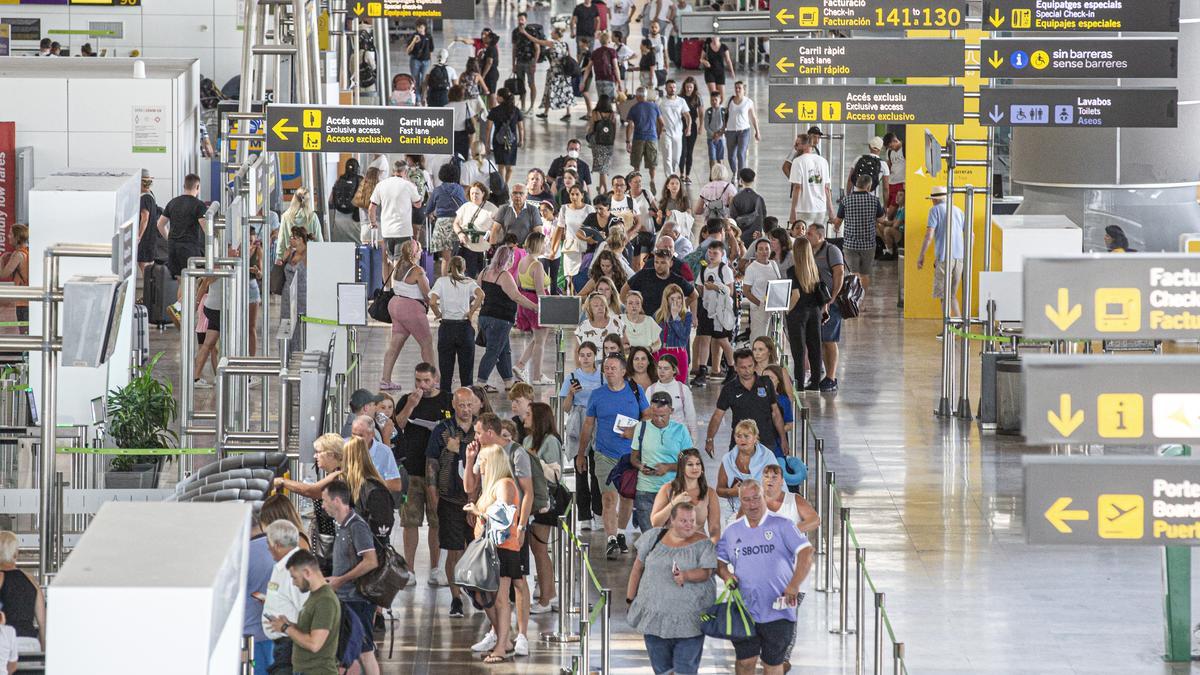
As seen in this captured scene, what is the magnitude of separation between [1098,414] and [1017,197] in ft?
51.6

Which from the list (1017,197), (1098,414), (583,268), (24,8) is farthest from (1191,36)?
(24,8)

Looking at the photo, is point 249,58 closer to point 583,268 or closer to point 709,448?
point 583,268

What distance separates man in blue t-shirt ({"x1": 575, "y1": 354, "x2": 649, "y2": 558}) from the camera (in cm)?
1376

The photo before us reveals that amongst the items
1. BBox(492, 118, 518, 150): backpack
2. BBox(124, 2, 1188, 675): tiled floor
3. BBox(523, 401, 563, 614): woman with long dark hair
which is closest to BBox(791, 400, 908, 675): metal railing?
BBox(124, 2, 1188, 675): tiled floor

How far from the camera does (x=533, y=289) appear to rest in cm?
1908

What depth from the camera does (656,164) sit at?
28.7 meters

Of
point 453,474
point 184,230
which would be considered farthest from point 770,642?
point 184,230

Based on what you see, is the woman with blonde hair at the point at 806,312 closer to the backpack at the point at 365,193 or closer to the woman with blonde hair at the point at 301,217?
→ the woman with blonde hair at the point at 301,217

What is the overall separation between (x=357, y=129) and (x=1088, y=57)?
6.35 meters

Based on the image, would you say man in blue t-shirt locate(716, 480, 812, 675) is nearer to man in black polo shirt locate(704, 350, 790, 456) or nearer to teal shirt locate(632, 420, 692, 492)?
teal shirt locate(632, 420, 692, 492)

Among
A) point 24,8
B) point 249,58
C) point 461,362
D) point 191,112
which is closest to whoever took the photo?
point 461,362

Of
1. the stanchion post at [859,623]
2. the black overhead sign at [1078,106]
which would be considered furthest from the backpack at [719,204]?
the stanchion post at [859,623]

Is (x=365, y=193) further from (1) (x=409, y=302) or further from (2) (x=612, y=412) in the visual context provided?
(2) (x=612, y=412)

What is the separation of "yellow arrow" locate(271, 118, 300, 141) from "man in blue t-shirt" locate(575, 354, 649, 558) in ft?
16.5
